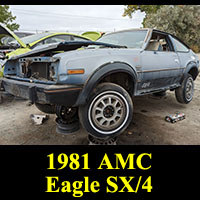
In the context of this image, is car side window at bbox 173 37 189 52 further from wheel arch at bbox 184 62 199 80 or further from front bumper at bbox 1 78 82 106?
front bumper at bbox 1 78 82 106

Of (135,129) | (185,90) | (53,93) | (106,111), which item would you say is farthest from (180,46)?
(53,93)

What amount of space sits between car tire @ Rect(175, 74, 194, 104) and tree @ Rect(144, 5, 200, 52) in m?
11.7

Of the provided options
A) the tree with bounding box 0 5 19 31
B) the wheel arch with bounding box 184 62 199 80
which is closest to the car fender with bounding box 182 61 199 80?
the wheel arch with bounding box 184 62 199 80

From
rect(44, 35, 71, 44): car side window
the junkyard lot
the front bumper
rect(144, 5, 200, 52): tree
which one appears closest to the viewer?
the front bumper

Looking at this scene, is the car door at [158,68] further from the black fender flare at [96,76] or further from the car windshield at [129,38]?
the black fender flare at [96,76]

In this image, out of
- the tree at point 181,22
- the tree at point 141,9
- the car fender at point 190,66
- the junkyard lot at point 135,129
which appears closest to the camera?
the junkyard lot at point 135,129

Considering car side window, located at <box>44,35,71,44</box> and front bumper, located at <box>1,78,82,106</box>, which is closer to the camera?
front bumper, located at <box>1,78,82,106</box>

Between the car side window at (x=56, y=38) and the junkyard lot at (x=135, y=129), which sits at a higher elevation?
the car side window at (x=56, y=38)

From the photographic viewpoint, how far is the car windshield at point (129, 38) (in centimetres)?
298

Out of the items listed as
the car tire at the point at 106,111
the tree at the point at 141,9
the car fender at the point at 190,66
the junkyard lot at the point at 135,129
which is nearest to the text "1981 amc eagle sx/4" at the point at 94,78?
the car tire at the point at 106,111

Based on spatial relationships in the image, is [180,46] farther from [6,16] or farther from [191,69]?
[6,16]

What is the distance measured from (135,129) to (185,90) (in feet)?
5.87

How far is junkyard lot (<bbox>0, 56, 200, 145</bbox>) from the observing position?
245 centimetres

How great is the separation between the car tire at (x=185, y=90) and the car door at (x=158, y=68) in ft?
0.79
